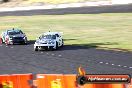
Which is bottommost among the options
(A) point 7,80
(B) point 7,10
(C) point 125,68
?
(B) point 7,10

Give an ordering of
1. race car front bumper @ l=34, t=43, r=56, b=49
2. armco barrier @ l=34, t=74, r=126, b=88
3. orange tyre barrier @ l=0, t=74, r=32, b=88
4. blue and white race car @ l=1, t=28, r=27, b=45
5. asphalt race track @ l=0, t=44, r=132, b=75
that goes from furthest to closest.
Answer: blue and white race car @ l=1, t=28, r=27, b=45
race car front bumper @ l=34, t=43, r=56, b=49
asphalt race track @ l=0, t=44, r=132, b=75
orange tyre barrier @ l=0, t=74, r=32, b=88
armco barrier @ l=34, t=74, r=126, b=88

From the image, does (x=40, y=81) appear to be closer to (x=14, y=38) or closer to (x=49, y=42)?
(x=49, y=42)

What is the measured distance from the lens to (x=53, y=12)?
73.3m

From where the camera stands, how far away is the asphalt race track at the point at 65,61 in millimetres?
27250

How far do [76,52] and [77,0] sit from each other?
48.4 metres

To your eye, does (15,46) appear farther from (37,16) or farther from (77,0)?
(77,0)

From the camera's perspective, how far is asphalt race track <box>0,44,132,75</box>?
27.2 metres

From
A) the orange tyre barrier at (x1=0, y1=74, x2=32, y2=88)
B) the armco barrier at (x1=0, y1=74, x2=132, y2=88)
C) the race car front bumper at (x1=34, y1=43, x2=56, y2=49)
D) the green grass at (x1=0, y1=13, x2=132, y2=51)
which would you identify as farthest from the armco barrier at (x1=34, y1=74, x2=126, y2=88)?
the race car front bumper at (x1=34, y1=43, x2=56, y2=49)

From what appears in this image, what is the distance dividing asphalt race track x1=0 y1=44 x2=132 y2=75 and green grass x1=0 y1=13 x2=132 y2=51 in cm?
305

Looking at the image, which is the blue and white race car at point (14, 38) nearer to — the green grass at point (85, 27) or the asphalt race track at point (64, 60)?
the asphalt race track at point (64, 60)

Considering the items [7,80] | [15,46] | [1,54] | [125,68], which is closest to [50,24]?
[15,46]

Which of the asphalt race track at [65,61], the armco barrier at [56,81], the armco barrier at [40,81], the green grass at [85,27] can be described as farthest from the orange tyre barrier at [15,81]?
the green grass at [85,27]

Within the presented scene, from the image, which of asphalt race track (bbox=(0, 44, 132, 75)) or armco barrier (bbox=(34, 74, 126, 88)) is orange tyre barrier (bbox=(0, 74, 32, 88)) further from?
asphalt race track (bbox=(0, 44, 132, 75))

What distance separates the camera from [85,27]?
176ft
